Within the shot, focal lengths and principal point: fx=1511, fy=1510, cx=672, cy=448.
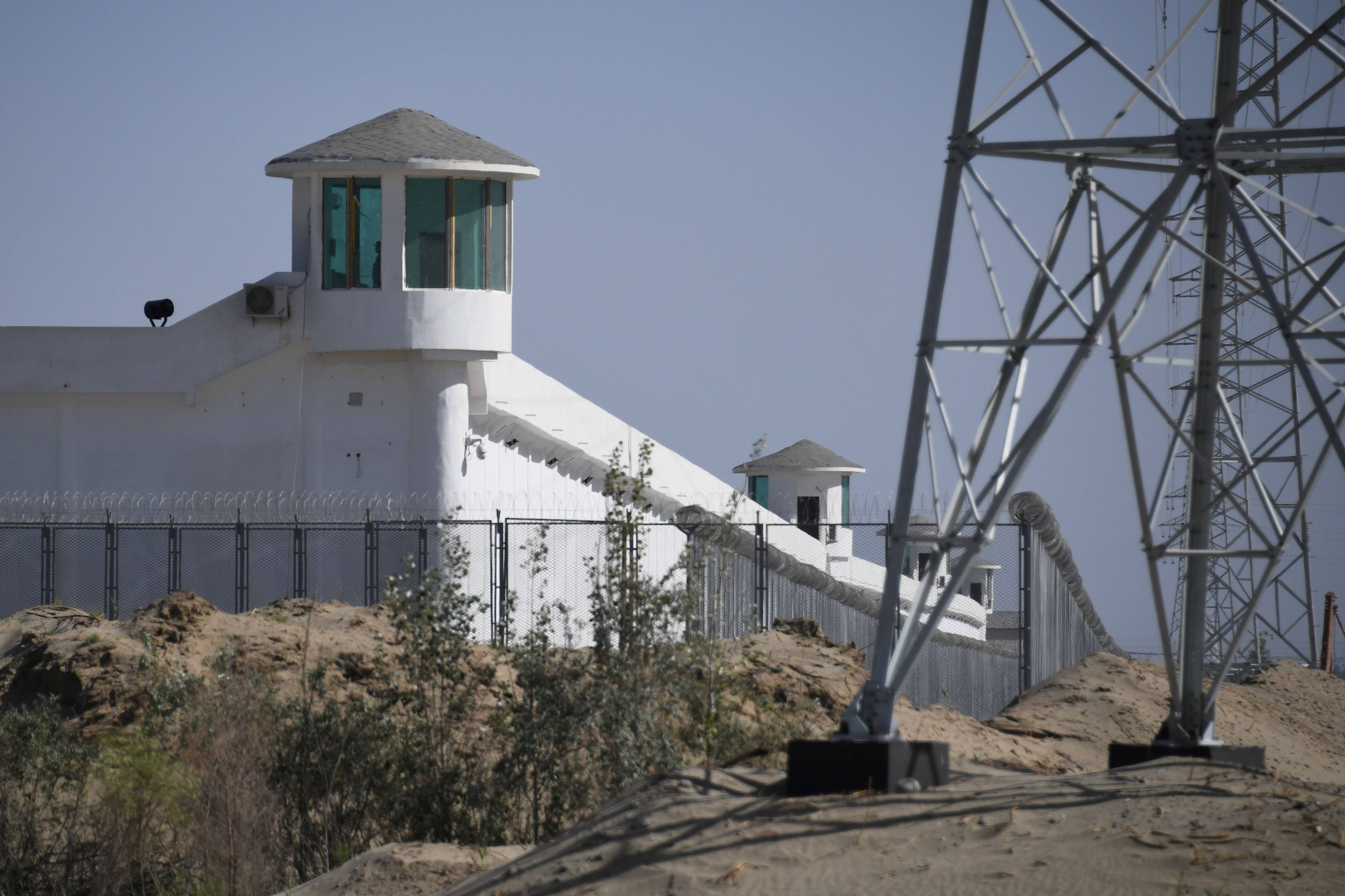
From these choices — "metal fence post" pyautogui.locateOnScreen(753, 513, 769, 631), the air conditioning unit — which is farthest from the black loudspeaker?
"metal fence post" pyautogui.locateOnScreen(753, 513, 769, 631)

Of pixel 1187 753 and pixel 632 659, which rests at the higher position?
pixel 632 659

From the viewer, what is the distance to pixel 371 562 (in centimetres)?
2341

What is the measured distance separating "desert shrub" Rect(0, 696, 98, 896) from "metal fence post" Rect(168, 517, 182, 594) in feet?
37.5

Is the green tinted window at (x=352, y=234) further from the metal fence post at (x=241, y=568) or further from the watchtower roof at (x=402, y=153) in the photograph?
the metal fence post at (x=241, y=568)

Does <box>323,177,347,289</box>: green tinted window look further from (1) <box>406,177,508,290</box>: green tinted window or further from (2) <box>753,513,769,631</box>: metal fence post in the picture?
(2) <box>753,513,769,631</box>: metal fence post

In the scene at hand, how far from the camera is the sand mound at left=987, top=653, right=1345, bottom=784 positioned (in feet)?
49.8

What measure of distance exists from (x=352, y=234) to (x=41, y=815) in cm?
1533

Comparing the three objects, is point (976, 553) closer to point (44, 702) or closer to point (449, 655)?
point (449, 655)

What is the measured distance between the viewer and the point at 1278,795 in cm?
746

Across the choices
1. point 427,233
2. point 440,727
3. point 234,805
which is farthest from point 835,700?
point 427,233

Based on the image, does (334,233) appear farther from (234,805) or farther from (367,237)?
(234,805)

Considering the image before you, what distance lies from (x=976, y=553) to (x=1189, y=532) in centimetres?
236

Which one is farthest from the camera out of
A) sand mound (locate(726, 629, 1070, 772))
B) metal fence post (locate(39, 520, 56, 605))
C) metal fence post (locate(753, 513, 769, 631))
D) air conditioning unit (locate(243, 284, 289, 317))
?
air conditioning unit (locate(243, 284, 289, 317))

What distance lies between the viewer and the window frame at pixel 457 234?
25.1m
